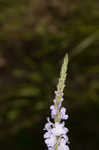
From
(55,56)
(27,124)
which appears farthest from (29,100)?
(55,56)

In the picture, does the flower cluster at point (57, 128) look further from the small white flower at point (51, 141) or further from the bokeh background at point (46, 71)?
the bokeh background at point (46, 71)

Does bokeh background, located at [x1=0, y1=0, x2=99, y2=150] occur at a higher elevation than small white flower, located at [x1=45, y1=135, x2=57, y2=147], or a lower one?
higher

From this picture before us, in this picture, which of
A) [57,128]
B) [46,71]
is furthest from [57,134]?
[46,71]

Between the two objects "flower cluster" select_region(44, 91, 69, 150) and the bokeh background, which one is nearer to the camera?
"flower cluster" select_region(44, 91, 69, 150)

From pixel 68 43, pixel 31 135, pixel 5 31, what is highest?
pixel 5 31

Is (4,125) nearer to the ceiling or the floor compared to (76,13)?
nearer to the floor

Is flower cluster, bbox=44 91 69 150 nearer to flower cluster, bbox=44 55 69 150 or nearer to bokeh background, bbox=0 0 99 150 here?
flower cluster, bbox=44 55 69 150

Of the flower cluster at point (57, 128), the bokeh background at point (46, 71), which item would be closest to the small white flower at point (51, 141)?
the flower cluster at point (57, 128)

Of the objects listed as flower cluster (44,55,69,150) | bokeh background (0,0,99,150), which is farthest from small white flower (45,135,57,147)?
bokeh background (0,0,99,150)

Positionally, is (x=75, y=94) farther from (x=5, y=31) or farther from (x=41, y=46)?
(x=5, y=31)
